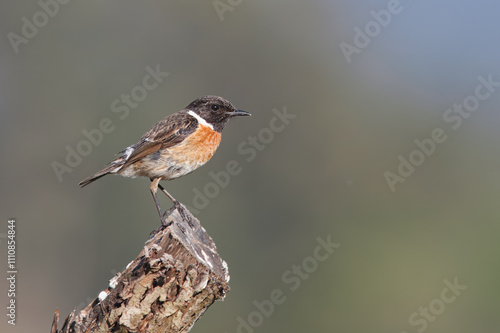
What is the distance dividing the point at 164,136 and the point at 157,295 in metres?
3.20

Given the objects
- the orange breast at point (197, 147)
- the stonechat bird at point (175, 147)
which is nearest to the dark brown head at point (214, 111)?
the stonechat bird at point (175, 147)

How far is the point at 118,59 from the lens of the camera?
73.4 feet

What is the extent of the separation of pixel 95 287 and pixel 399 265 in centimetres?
1003

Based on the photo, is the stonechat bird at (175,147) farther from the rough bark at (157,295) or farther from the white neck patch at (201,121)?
the rough bark at (157,295)

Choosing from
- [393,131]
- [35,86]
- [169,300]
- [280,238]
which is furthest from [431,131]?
[169,300]

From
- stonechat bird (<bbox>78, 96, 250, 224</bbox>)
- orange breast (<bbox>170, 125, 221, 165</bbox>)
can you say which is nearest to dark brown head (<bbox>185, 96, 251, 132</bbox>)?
stonechat bird (<bbox>78, 96, 250, 224</bbox>)

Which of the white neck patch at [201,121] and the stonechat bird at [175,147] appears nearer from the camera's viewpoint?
the stonechat bird at [175,147]

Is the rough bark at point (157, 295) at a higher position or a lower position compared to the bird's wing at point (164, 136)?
lower

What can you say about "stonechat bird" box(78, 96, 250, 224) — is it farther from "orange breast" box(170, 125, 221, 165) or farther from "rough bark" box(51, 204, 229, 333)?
"rough bark" box(51, 204, 229, 333)

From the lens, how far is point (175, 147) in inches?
279

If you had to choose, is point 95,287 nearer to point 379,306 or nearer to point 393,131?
point 379,306

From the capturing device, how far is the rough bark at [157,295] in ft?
13.8

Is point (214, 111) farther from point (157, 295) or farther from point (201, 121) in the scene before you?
point (157, 295)

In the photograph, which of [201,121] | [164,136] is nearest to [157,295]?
[164,136]
